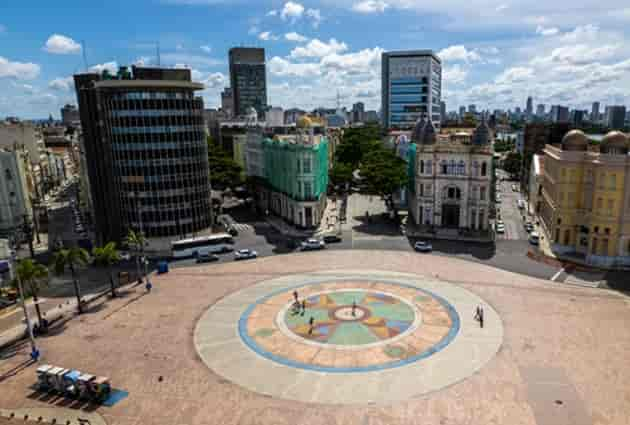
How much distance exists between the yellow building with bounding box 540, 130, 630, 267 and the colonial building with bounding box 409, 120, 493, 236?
38.7ft

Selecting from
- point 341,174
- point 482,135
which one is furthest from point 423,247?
point 341,174

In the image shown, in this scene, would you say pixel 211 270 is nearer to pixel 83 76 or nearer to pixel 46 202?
pixel 83 76

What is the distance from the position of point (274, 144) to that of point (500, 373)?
7214 centimetres

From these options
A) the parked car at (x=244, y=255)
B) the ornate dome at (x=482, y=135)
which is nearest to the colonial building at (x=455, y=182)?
the ornate dome at (x=482, y=135)

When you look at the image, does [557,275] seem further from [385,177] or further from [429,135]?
[385,177]

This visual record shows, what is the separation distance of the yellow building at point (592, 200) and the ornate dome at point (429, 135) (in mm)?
21763

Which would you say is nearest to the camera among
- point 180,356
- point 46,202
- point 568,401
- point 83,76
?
point 568,401

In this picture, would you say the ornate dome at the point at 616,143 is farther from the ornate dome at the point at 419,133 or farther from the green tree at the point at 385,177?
the green tree at the point at 385,177

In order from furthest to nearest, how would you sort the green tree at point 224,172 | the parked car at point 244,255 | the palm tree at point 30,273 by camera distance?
the green tree at point 224,172
the parked car at point 244,255
the palm tree at point 30,273

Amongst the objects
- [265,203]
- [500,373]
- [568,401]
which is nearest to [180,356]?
[500,373]

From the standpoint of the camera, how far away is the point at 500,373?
124ft

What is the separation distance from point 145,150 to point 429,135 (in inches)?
2151

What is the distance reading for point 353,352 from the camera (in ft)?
139

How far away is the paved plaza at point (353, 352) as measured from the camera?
33969 millimetres
